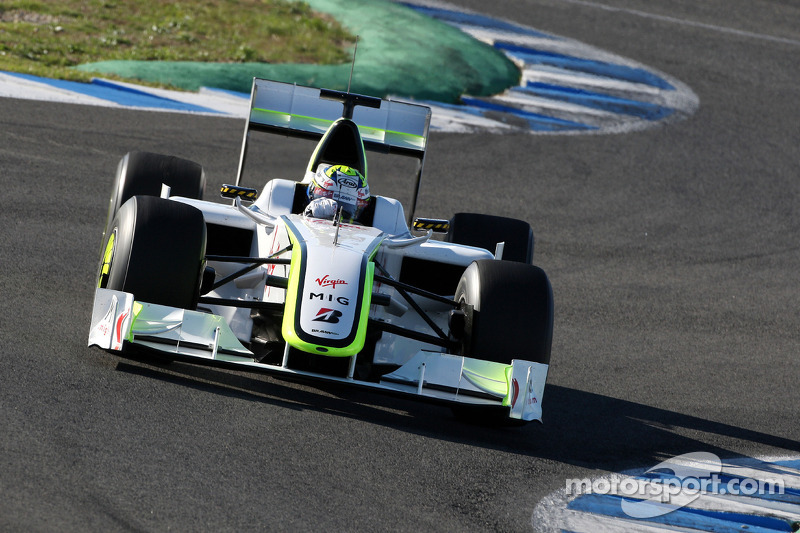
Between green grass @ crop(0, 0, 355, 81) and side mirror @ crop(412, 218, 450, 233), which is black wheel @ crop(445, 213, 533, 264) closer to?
side mirror @ crop(412, 218, 450, 233)

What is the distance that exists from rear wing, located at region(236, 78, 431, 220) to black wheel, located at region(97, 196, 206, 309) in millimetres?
2234

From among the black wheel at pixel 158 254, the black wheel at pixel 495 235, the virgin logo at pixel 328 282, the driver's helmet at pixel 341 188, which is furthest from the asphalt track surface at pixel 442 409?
the driver's helmet at pixel 341 188

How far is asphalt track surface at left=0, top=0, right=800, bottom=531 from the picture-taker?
526 cm

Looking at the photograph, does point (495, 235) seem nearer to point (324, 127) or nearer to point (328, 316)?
point (324, 127)

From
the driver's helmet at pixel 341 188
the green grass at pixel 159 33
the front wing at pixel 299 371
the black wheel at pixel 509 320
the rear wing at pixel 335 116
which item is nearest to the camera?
the front wing at pixel 299 371

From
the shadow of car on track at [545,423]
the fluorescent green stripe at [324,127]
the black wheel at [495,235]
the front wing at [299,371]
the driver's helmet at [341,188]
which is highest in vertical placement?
the fluorescent green stripe at [324,127]

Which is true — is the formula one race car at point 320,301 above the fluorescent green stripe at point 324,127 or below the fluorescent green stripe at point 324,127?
below

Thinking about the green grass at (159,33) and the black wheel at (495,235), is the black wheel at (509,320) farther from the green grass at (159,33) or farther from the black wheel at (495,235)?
the green grass at (159,33)

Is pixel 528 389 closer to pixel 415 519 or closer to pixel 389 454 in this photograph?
pixel 389 454

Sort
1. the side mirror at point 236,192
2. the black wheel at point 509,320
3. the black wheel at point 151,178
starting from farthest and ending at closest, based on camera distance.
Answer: the black wheel at point 151,178 < the side mirror at point 236,192 < the black wheel at point 509,320

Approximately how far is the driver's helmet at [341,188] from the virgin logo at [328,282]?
1460 mm

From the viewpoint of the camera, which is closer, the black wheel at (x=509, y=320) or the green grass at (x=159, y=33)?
the black wheel at (x=509, y=320)

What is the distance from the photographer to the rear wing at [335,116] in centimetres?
901

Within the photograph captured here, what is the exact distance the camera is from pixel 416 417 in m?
6.97
